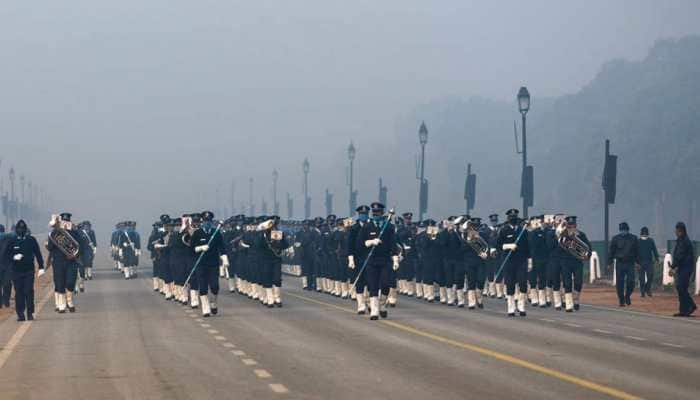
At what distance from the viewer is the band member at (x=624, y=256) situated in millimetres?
34719

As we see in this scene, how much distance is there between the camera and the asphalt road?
50.9 ft

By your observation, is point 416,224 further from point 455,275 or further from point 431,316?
point 431,316

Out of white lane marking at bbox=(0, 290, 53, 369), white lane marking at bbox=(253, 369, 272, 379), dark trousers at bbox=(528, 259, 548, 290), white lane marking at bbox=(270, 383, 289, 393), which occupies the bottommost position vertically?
white lane marking at bbox=(0, 290, 53, 369)

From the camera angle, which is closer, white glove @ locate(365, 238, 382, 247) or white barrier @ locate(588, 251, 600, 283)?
white glove @ locate(365, 238, 382, 247)

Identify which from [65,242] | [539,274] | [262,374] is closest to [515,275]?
[539,274]

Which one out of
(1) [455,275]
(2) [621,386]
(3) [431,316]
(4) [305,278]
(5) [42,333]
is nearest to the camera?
(2) [621,386]

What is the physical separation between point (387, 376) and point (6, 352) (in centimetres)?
695

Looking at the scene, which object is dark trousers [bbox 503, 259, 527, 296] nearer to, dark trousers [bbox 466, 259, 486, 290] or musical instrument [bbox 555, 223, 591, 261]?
musical instrument [bbox 555, 223, 591, 261]

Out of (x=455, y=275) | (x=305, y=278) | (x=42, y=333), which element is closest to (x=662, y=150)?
(x=305, y=278)

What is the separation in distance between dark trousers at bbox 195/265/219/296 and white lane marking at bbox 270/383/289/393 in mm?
15616

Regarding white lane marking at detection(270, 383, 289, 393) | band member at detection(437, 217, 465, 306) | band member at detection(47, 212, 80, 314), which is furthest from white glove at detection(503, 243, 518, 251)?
white lane marking at detection(270, 383, 289, 393)

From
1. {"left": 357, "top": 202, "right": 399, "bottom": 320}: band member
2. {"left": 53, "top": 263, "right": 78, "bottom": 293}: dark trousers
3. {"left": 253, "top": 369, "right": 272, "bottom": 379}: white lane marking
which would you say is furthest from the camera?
{"left": 53, "top": 263, "right": 78, "bottom": 293}: dark trousers

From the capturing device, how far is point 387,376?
16.9 meters

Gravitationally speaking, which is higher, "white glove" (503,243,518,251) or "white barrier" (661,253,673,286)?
"white glove" (503,243,518,251)
